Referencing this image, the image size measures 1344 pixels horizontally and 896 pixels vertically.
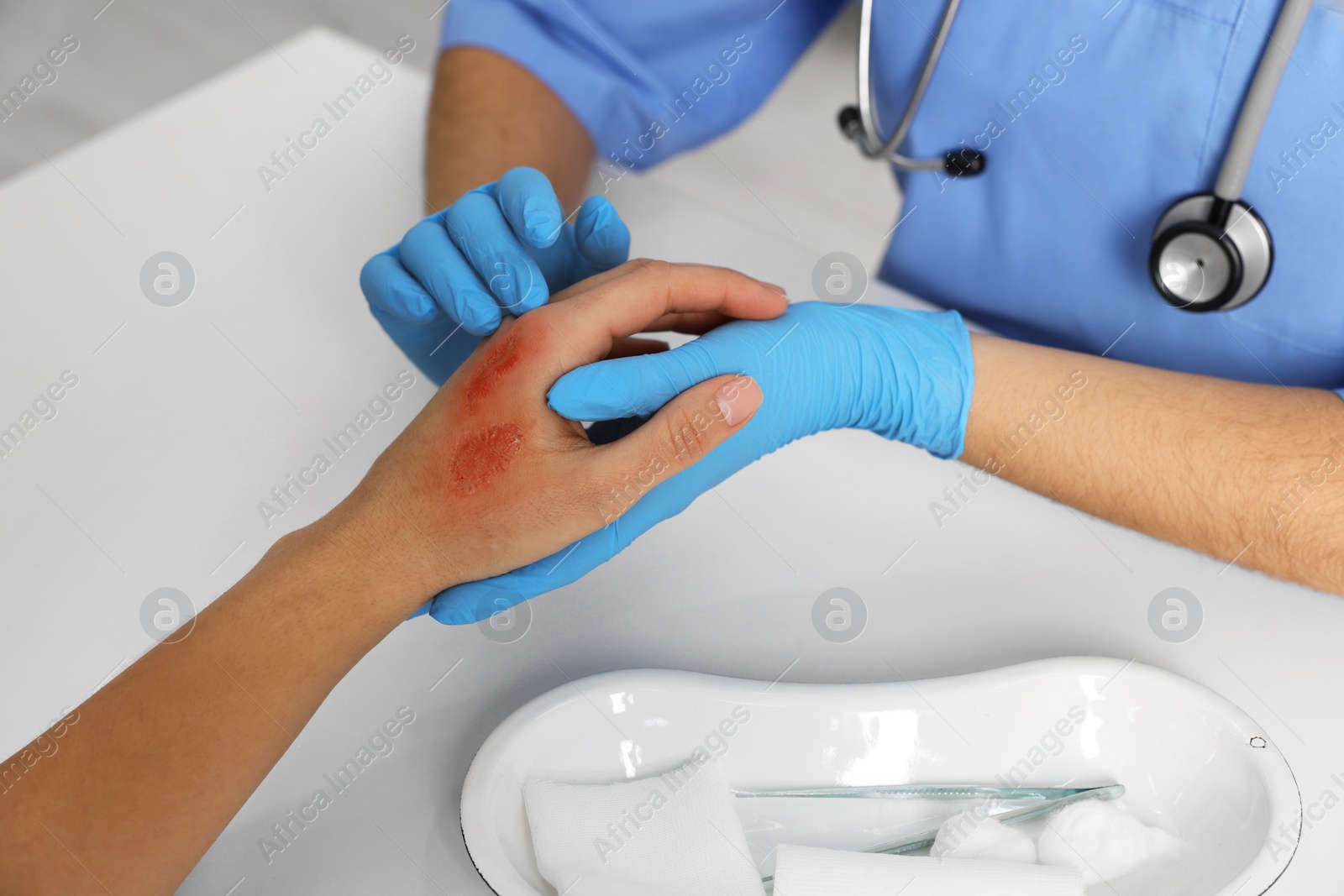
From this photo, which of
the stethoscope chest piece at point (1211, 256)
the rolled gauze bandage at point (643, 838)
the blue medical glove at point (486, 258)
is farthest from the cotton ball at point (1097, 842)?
the blue medical glove at point (486, 258)

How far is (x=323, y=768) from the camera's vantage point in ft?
2.32

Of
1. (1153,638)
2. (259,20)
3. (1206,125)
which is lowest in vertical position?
(1153,638)

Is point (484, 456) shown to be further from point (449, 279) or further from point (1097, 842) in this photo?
point (1097, 842)

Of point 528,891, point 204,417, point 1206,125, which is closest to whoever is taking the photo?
point 528,891

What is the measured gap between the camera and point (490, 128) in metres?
1.08

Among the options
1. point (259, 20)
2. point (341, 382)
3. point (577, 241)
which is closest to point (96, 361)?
point (341, 382)

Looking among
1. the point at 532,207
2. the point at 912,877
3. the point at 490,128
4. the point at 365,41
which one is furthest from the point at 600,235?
the point at 365,41

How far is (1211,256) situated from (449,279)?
65 centimetres

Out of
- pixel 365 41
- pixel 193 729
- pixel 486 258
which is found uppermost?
pixel 365 41

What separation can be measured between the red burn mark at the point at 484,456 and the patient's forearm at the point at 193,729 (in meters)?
0.09

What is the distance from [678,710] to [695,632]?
0.10 metres

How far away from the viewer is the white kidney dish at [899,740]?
660 millimetres

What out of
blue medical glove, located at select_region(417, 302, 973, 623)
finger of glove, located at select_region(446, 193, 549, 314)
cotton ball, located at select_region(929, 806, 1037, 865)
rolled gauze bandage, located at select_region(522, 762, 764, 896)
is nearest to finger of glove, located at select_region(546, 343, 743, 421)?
blue medical glove, located at select_region(417, 302, 973, 623)

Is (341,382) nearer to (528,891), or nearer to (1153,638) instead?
(528,891)
